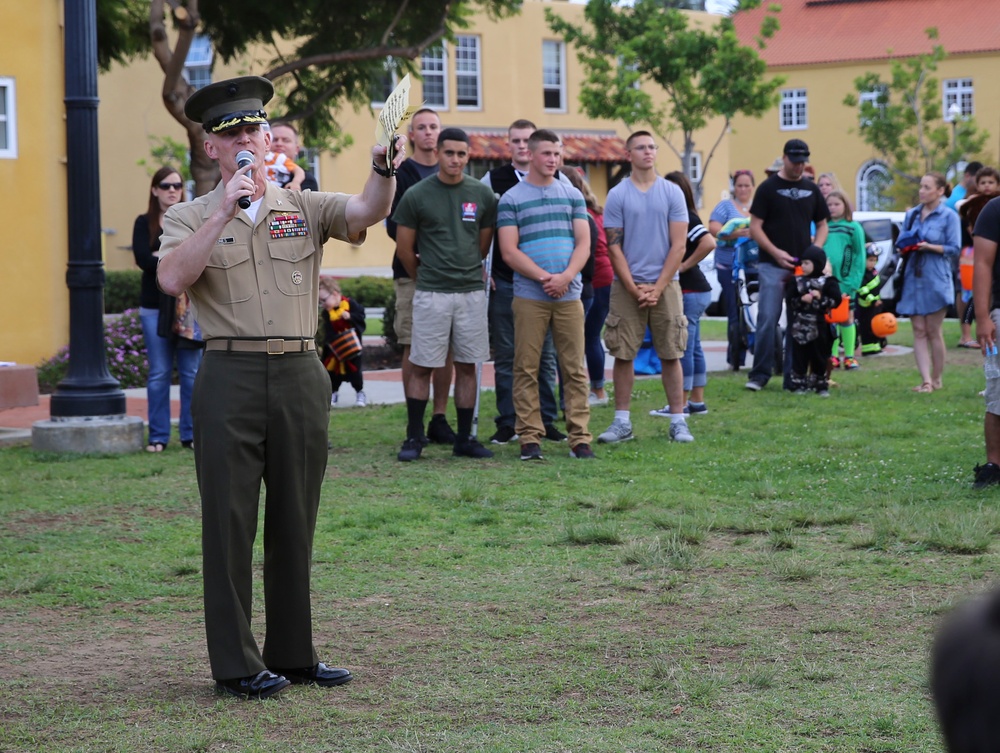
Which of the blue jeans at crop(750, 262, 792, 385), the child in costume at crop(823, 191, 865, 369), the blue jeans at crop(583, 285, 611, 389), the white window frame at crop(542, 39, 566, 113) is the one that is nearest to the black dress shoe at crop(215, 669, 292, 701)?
the blue jeans at crop(583, 285, 611, 389)

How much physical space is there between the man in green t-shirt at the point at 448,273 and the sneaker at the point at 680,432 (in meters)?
1.43

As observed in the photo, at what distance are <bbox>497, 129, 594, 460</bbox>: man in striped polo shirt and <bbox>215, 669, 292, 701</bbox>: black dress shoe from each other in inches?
190

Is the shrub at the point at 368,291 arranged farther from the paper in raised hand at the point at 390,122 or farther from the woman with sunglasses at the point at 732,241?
the paper in raised hand at the point at 390,122

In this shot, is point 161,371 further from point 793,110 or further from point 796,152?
point 793,110

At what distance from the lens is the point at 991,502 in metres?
7.50

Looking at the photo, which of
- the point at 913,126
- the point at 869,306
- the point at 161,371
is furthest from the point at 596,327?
the point at 913,126

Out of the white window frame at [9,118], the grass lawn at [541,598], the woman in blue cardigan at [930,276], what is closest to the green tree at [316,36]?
the white window frame at [9,118]

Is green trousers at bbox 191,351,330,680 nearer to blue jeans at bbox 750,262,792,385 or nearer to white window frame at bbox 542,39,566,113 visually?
blue jeans at bbox 750,262,792,385

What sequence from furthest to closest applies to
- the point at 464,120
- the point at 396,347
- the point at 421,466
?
the point at 464,120
the point at 396,347
the point at 421,466

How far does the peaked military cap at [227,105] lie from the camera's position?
4.56m

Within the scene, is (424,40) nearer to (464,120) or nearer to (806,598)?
(806,598)

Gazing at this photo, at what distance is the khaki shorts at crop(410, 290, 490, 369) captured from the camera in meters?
9.43

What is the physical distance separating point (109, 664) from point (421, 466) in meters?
4.30

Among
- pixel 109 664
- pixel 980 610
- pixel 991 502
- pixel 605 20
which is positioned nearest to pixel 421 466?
pixel 991 502
